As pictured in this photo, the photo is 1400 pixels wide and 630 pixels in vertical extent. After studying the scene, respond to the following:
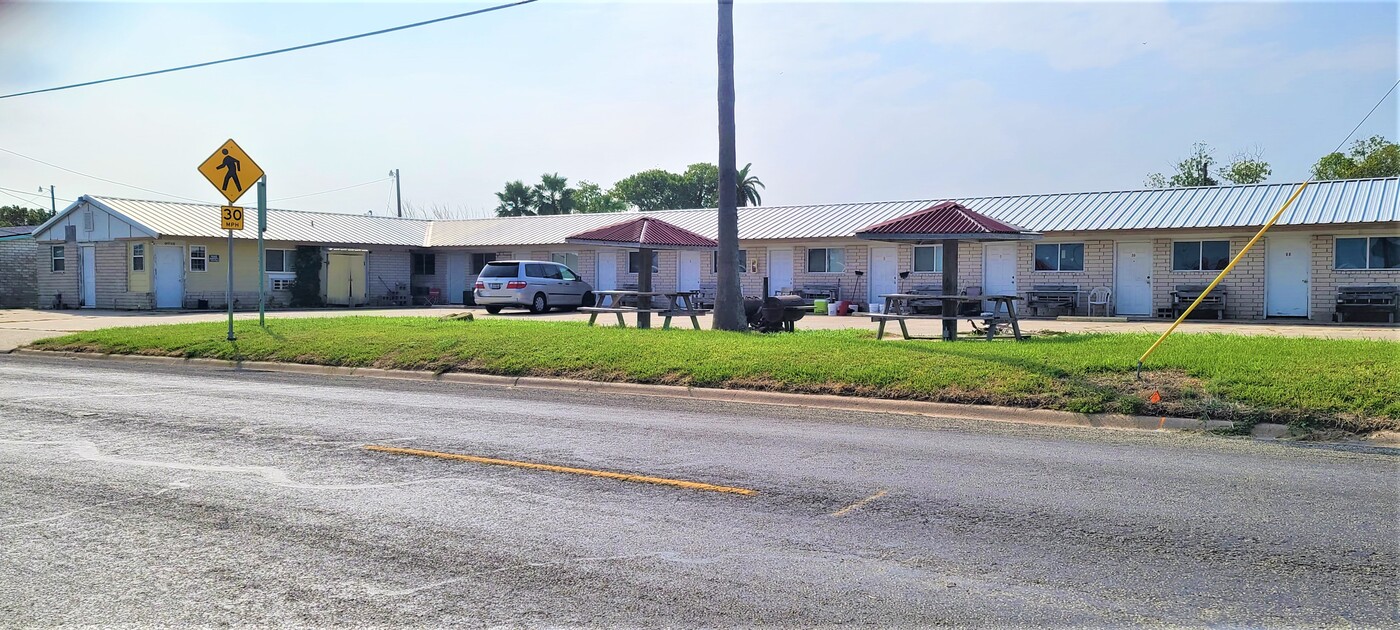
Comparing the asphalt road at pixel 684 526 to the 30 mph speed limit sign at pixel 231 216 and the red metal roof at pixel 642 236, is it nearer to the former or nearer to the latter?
the 30 mph speed limit sign at pixel 231 216

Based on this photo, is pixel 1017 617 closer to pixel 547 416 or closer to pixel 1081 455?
pixel 1081 455

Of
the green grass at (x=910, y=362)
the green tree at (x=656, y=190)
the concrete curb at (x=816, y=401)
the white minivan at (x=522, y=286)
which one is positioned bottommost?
the concrete curb at (x=816, y=401)

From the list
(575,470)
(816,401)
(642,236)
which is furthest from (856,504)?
(642,236)

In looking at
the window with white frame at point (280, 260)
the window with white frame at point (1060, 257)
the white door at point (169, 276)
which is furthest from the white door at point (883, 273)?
the white door at point (169, 276)

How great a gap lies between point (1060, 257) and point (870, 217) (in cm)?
658

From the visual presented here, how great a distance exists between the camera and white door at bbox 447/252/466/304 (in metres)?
41.9

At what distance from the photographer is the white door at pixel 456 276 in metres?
41.9

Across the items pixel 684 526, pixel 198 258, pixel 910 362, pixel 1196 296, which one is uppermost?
pixel 198 258

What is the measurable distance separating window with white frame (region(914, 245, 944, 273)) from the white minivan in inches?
389

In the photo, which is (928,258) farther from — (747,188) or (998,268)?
(747,188)

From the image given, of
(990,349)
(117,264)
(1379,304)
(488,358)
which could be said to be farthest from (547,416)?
(117,264)

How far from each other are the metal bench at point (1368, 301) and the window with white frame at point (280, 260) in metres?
32.6

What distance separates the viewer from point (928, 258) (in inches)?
1217

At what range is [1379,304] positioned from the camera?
23812mm
